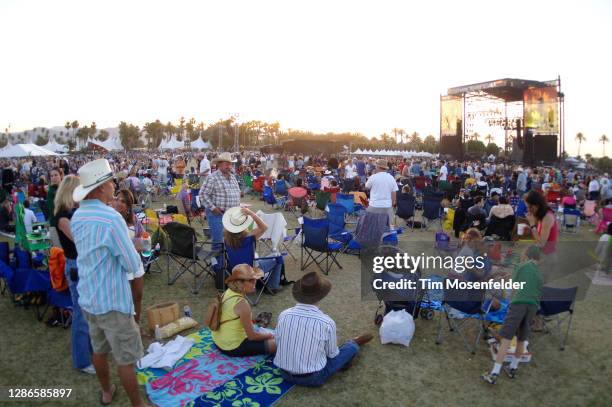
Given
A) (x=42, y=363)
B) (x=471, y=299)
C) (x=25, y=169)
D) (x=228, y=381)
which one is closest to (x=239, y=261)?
(x=228, y=381)

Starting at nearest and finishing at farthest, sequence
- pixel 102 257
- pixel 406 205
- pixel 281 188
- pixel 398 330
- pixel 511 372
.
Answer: pixel 102 257
pixel 511 372
pixel 398 330
pixel 406 205
pixel 281 188

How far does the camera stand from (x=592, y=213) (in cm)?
1111

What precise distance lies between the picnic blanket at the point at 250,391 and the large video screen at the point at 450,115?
32.9 meters

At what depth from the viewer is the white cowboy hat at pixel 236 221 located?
16.8 ft

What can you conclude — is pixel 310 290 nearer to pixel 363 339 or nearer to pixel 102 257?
pixel 363 339

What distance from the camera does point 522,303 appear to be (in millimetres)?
3746

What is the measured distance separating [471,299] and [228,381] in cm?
242

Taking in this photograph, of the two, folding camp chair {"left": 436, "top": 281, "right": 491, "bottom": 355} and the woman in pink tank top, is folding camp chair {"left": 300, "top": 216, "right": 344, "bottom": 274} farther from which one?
the woman in pink tank top

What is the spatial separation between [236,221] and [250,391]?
2147 mm

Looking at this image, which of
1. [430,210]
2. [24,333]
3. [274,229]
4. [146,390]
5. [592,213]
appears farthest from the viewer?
[592,213]

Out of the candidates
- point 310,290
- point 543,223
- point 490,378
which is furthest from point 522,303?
point 310,290

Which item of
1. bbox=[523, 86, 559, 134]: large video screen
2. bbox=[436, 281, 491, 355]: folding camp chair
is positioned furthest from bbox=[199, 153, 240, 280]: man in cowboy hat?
bbox=[523, 86, 559, 134]: large video screen

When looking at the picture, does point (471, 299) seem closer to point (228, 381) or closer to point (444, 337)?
point (444, 337)

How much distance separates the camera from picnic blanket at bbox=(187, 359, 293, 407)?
341cm
